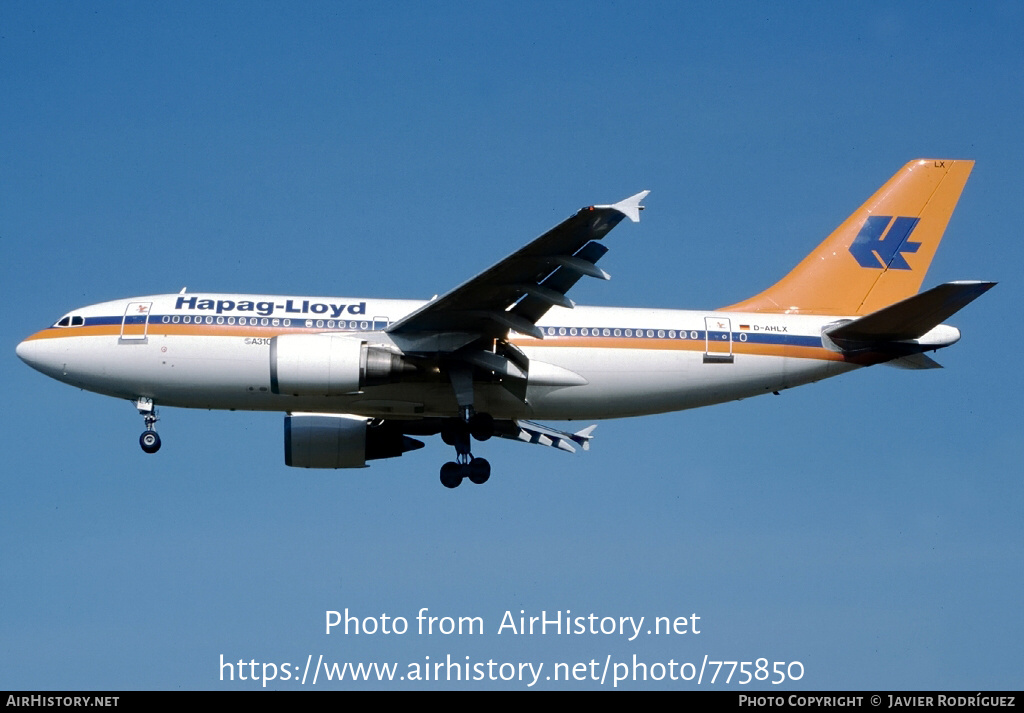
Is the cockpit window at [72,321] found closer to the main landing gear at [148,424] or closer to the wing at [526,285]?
the main landing gear at [148,424]

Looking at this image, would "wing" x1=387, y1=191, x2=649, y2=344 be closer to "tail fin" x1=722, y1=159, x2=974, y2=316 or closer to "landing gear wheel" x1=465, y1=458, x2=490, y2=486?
"landing gear wheel" x1=465, y1=458, x2=490, y2=486

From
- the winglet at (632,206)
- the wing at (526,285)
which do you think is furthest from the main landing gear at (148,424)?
the winglet at (632,206)

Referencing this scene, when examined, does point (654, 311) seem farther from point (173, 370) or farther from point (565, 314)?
point (173, 370)

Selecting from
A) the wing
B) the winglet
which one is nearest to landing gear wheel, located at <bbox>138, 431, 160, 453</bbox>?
the wing

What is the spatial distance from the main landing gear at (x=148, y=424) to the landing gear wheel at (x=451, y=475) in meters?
7.40

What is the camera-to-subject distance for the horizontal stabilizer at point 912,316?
32.7 meters

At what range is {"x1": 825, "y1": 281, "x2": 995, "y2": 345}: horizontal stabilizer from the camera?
32719mm

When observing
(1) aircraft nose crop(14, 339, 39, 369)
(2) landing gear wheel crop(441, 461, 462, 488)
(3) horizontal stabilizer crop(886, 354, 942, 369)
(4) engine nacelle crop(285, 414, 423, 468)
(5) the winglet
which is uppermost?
(5) the winglet

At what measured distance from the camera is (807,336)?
1448 inches

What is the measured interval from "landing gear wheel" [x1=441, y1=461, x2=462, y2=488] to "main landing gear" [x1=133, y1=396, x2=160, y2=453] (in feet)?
24.3

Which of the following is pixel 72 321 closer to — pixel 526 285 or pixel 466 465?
pixel 466 465
